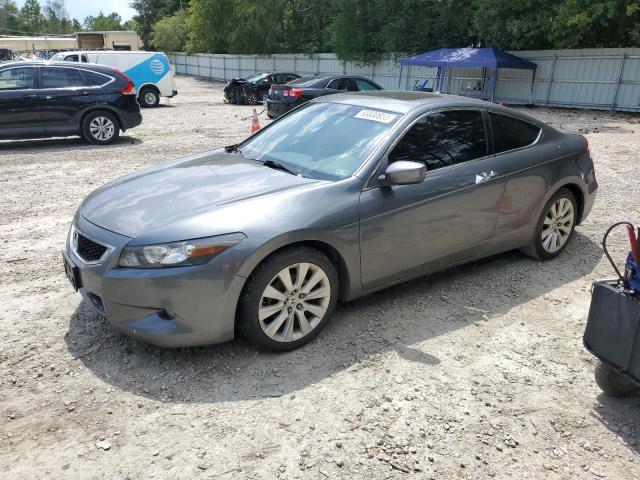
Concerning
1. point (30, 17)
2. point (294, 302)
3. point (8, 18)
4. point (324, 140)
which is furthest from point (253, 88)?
point (30, 17)

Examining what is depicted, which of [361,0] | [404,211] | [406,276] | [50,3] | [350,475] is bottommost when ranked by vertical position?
[350,475]

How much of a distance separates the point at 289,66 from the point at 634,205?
32.6m

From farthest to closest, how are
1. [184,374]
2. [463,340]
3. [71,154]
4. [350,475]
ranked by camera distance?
[71,154]
[463,340]
[184,374]
[350,475]

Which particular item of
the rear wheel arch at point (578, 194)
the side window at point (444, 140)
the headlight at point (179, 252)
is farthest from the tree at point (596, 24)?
the headlight at point (179, 252)

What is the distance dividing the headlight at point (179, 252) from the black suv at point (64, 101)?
29.0 feet

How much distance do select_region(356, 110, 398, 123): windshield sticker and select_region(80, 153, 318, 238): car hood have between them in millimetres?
790

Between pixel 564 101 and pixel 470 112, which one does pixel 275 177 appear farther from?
pixel 564 101

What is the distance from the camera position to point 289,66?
3681 cm

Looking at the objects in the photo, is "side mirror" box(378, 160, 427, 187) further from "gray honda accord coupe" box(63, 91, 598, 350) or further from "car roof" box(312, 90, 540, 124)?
"car roof" box(312, 90, 540, 124)

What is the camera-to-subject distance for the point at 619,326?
9.00 feet

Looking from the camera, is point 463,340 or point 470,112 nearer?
point 463,340

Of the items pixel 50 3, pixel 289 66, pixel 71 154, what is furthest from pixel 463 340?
pixel 50 3

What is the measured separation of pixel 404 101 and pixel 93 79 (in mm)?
8748

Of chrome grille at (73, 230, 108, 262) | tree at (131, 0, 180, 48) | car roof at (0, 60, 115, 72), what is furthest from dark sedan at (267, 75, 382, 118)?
tree at (131, 0, 180, 48)
